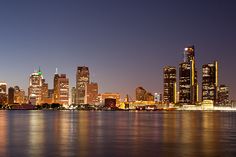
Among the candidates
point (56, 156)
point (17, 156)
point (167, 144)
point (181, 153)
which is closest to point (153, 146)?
point (167, 144)

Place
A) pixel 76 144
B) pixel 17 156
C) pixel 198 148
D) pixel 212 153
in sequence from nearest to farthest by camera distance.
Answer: pixel 17 156 < pixel 212 153 < pixel 198 148 < pixel 76 144

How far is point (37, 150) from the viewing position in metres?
38.1

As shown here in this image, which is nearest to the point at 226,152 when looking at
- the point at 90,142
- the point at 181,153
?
the point at 181,153

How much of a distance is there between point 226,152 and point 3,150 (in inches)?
792

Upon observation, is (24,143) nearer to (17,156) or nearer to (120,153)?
(17,156)

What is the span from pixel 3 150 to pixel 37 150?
3.01 metres

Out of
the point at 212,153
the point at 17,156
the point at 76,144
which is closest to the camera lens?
the point at 17,156

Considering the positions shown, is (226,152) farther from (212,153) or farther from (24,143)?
(24,143)

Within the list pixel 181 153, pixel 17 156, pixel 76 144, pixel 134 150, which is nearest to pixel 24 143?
pixel 76 144

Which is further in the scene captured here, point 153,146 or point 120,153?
point 153,146

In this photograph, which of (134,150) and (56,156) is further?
(134,150)

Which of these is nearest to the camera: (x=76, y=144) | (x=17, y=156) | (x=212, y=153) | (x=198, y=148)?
(x=17, y=156)

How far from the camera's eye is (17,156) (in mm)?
34281

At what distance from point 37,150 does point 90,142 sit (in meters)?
8.65
